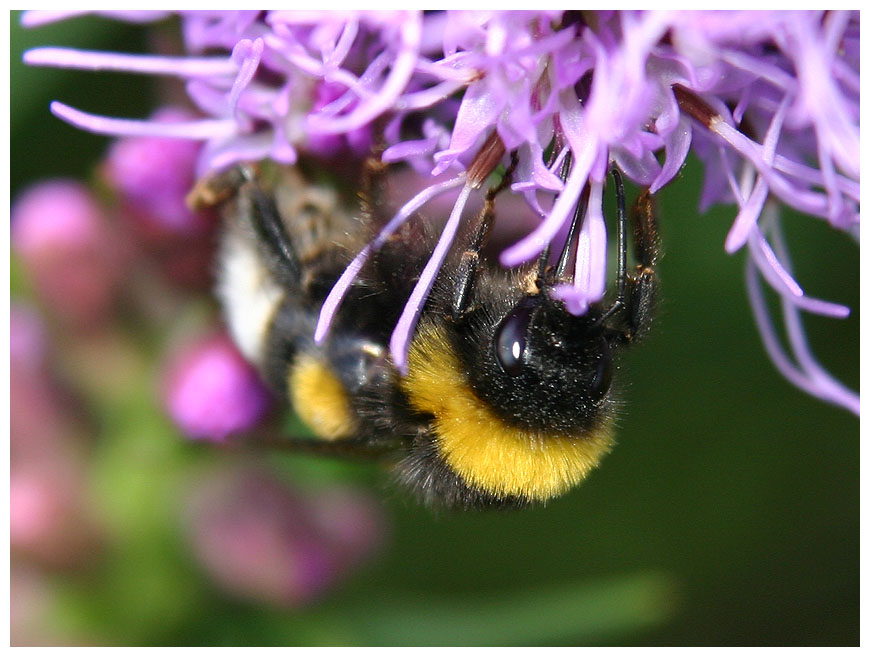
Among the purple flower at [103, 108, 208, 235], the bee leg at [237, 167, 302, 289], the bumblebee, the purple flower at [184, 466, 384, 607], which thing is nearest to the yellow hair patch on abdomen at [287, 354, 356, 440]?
the bumblebee

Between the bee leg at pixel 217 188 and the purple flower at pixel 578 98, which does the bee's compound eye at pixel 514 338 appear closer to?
the purple flower at pixel 578 98

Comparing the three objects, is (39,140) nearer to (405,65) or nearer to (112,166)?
(112,166)

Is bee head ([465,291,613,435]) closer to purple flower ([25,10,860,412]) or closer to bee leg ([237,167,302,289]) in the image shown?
purple flower ([25,10,860,412])

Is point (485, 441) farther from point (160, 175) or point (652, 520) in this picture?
point (652, 520)

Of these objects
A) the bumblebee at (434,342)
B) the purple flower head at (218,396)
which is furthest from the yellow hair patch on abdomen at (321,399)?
the purple flower head at (218,396)

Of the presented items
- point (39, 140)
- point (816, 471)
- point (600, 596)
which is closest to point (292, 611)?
point (600, 596)
